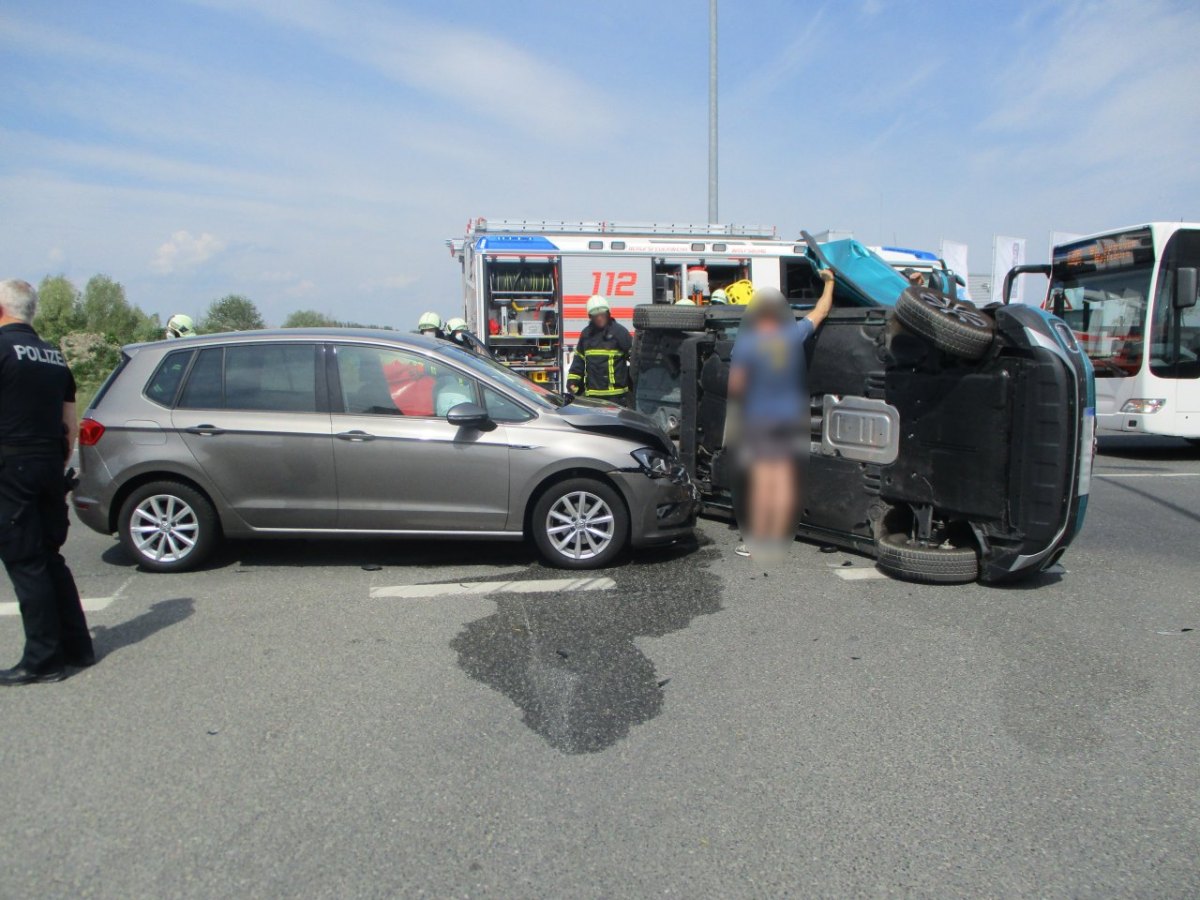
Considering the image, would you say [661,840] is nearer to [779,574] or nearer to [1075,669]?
[1075,669]

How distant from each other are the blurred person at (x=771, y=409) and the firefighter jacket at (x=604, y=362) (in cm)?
251

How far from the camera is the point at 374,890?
274cm

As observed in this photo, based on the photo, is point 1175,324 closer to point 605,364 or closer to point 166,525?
point 605,364

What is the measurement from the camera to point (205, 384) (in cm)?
616

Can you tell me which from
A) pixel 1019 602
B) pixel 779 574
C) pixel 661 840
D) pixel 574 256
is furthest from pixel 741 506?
pixel 574 256

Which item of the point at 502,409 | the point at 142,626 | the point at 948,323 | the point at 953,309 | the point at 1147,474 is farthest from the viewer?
the point at 1147,474

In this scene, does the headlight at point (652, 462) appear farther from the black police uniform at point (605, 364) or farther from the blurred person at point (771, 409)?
the black police uniform at point (605, 364)

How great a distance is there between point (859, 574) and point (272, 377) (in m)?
4.36

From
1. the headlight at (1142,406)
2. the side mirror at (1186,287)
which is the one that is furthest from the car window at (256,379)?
the headlight at (1142,406)

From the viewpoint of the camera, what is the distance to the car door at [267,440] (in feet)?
19.6

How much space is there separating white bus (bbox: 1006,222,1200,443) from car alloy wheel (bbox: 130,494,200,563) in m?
10.7

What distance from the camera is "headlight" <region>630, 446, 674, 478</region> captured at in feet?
20.1

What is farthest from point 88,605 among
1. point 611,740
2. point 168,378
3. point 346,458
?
point 611,740

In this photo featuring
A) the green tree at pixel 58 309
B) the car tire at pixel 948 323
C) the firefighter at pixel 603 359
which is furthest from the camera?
the green tree at pixel 58 309
